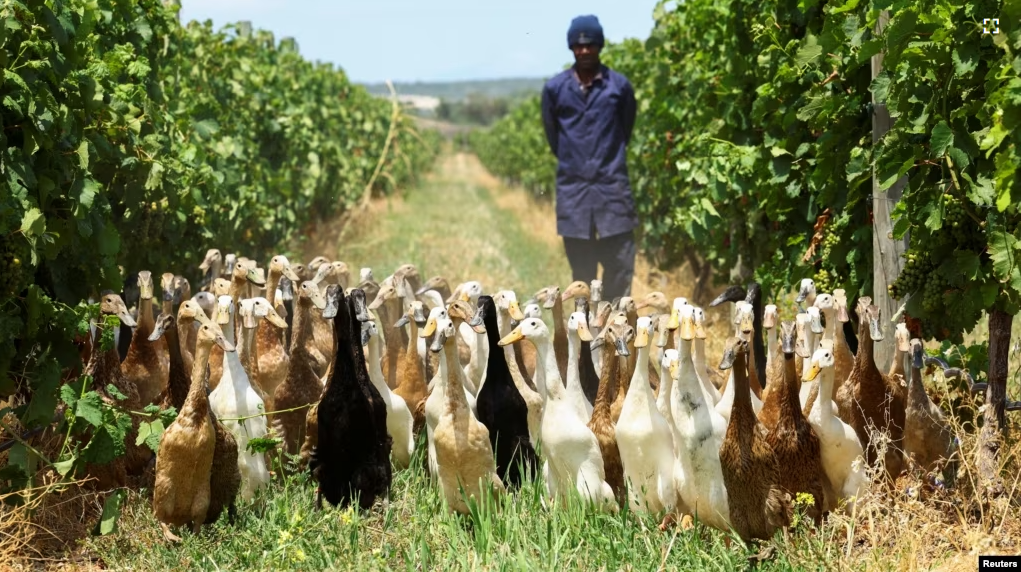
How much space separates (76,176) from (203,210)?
2.71 meters

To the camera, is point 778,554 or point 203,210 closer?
point 778,554

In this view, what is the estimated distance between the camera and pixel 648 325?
5.41m

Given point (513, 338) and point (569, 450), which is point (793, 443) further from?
point (513, 338)

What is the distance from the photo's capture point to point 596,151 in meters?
9.66

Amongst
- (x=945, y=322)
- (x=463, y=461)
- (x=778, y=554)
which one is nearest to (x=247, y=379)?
(x=463, y=461)

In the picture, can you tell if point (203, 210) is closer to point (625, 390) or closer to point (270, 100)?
point (625, 390)

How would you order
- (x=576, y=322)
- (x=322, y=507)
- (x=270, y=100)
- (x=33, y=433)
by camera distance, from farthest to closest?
(x=270, y=100) → (x=576, y=322) → (x=322, y=507) → (x=33, y=433)

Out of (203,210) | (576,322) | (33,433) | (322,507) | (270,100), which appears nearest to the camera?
(33,433)

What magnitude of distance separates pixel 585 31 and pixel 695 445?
16.8 feet

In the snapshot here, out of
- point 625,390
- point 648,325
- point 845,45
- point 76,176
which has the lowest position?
point 625,390

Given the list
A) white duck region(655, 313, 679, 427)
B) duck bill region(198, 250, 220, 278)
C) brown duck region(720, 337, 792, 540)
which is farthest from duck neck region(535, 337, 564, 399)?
duck bill region(198, 250, 220, 278)

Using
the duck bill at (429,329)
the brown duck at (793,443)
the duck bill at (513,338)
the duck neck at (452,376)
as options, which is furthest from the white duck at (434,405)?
the brown duck at (793,443)

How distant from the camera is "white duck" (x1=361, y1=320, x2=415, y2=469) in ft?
20.0

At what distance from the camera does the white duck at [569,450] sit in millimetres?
5352
